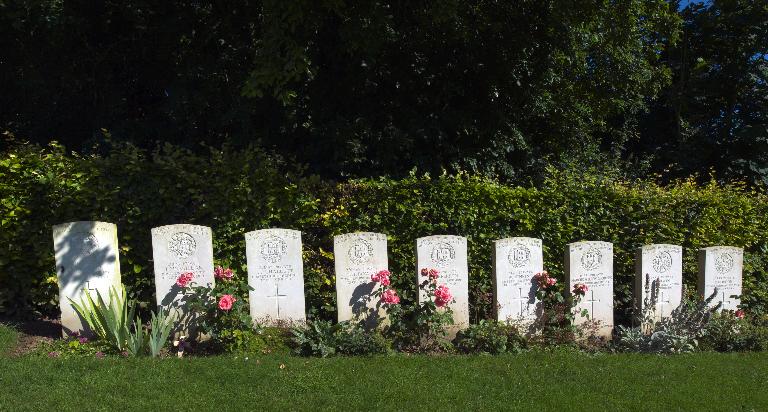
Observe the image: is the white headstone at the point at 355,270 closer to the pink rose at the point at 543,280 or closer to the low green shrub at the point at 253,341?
the low green shrub at the point at 253,341

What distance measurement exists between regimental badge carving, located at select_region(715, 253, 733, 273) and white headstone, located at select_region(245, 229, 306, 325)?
4964 mm

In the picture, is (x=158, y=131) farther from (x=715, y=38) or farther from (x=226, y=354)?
(x=715, y=38)

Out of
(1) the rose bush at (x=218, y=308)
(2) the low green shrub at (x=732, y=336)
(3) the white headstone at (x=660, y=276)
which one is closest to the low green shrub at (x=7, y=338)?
(1) the rose bush at (x=218, y=308)

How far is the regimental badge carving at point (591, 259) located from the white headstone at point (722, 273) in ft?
4.47

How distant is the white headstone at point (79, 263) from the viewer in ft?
19.6

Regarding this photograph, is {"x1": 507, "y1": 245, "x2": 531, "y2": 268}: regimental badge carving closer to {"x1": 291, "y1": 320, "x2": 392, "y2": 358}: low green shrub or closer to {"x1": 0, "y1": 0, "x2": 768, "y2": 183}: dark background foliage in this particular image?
{"x1": 291, "y1": 320, "x2": 392, "y2": 358}: low green shrub

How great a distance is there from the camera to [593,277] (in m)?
6.68

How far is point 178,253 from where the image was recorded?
6102 mm

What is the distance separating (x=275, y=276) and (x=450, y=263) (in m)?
1.93

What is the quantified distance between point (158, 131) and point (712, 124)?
45.5 ft

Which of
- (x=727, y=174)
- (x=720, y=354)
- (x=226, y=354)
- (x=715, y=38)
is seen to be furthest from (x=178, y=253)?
(x=715, y=38)

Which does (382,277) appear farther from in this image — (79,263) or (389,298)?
(79,263)

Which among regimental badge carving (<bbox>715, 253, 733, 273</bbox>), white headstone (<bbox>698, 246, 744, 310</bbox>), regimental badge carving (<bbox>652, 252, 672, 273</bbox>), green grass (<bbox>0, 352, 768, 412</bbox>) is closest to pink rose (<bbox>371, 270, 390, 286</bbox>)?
green grass (<bbox>0, 352, 768, 412</bbox>)

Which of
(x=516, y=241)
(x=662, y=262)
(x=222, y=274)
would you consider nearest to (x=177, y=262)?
(x=222, y=274)
